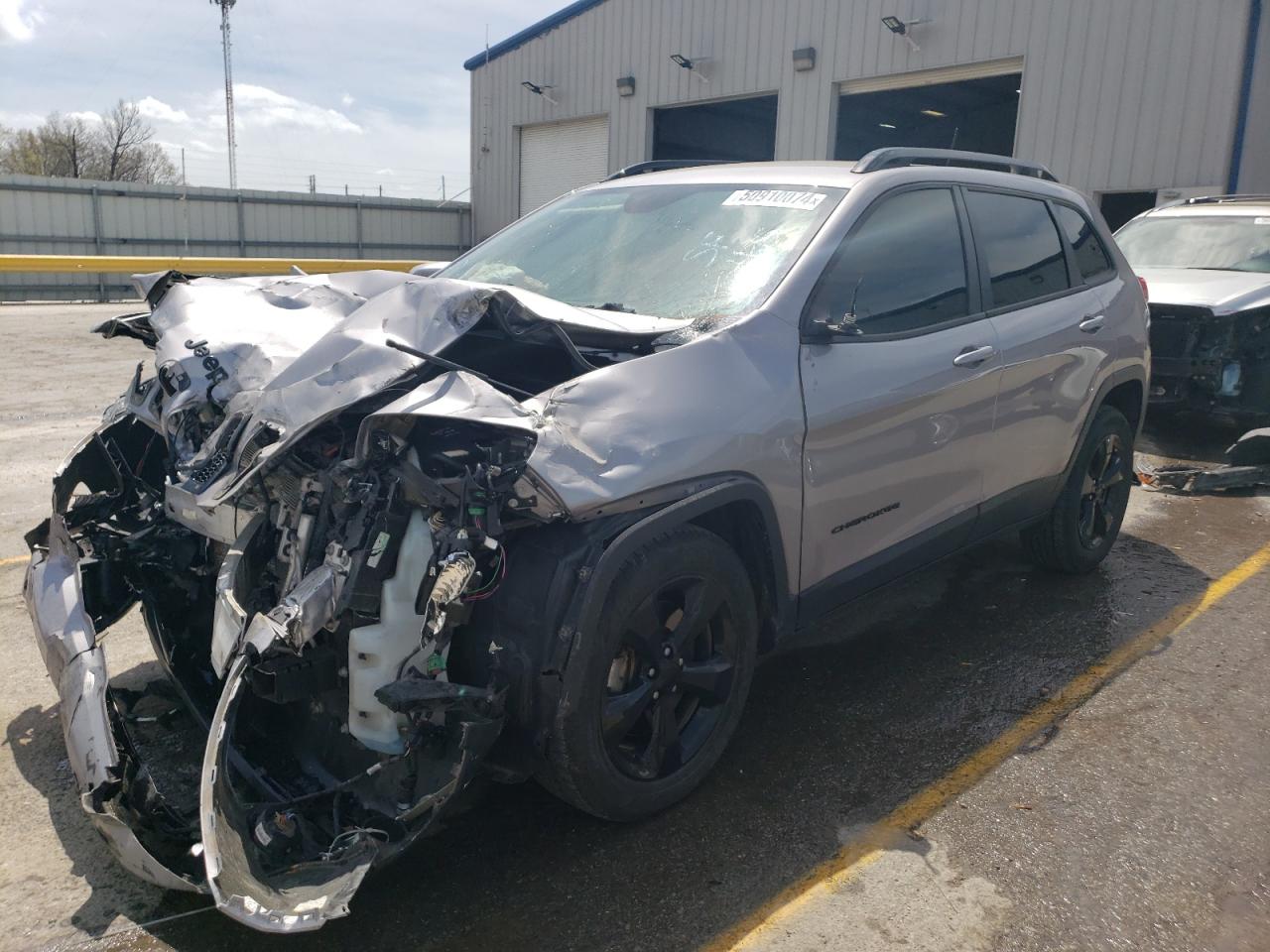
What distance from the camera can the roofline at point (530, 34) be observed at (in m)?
21.5

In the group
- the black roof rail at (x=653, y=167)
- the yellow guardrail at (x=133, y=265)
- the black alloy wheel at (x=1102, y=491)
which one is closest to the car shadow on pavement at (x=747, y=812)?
the black alloy wheel at (x=1102, y=491)

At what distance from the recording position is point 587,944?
8.45ft

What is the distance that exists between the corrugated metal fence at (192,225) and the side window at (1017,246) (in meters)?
21.6

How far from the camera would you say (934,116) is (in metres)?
22.4

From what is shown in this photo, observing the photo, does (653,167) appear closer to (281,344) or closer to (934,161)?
(934,161)

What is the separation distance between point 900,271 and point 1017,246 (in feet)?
3.32

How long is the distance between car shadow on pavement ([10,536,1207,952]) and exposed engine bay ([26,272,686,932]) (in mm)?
290

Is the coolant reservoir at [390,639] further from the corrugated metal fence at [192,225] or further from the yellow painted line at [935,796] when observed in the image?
the corrugated metal fence at [192,225]

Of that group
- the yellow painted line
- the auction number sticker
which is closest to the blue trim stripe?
the yellow painted line

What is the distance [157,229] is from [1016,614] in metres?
24.3

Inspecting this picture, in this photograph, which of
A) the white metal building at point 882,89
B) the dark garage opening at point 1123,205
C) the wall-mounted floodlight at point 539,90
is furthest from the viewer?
the wall-mounted floodlight at point 539,90

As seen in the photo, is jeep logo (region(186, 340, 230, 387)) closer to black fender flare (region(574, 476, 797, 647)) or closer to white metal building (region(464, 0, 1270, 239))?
black fender flare (region(574, 476, 797, 647))

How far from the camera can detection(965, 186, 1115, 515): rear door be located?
14.0 feet

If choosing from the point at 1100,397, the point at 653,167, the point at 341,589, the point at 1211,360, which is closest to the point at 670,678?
the point at 341,589
